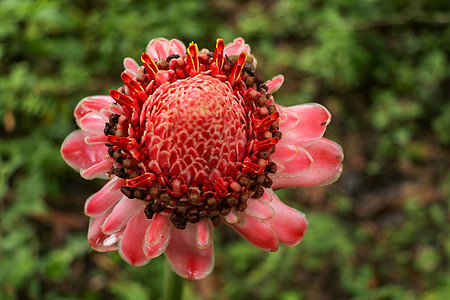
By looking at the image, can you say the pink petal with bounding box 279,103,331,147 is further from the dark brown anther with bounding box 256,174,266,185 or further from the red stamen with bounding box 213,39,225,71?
the red stamen with bounding box 213,39,225,71

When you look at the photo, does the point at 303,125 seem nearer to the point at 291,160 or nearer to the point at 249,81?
the point at 291,160

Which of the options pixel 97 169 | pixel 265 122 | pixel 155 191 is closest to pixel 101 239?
pixel 97 169

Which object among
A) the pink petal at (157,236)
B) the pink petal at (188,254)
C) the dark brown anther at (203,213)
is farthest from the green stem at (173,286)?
the dark brown anther at (203,213)

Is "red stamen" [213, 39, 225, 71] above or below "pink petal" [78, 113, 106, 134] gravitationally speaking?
above

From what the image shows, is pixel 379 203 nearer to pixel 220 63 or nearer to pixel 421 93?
pixel 421 93

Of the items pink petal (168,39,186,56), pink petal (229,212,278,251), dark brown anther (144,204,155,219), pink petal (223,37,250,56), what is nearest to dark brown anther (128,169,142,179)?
dark brown anther (144,204,155,219)

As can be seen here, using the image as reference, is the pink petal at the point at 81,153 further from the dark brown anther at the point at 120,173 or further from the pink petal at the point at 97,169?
the dark brown anther at the point at 120,173
